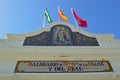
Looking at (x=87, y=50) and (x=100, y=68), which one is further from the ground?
(x=87, y=50)

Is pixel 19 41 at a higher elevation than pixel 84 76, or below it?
higher

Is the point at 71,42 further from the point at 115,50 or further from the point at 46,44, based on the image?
the point at 115,50

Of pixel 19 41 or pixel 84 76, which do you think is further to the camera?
pixel 19 41

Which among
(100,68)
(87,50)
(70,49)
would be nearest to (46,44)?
(70,49)

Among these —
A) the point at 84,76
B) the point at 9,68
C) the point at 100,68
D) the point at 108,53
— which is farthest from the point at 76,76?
the point at 9,68

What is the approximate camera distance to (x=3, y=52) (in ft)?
38.7

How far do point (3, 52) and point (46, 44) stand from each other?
7.05 ft

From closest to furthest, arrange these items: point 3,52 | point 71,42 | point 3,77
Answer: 1. point 3,77
2. point 3,52
3. point 71,42

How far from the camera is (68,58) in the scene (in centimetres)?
1207

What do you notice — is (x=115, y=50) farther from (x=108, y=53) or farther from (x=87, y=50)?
(x=87, y=50)

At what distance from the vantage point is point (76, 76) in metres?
11.6

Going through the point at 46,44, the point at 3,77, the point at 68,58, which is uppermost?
the point at 46,44

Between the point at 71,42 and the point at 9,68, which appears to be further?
the point at 71,42

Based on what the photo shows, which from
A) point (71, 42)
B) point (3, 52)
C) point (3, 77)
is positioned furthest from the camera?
point (71, 42)
